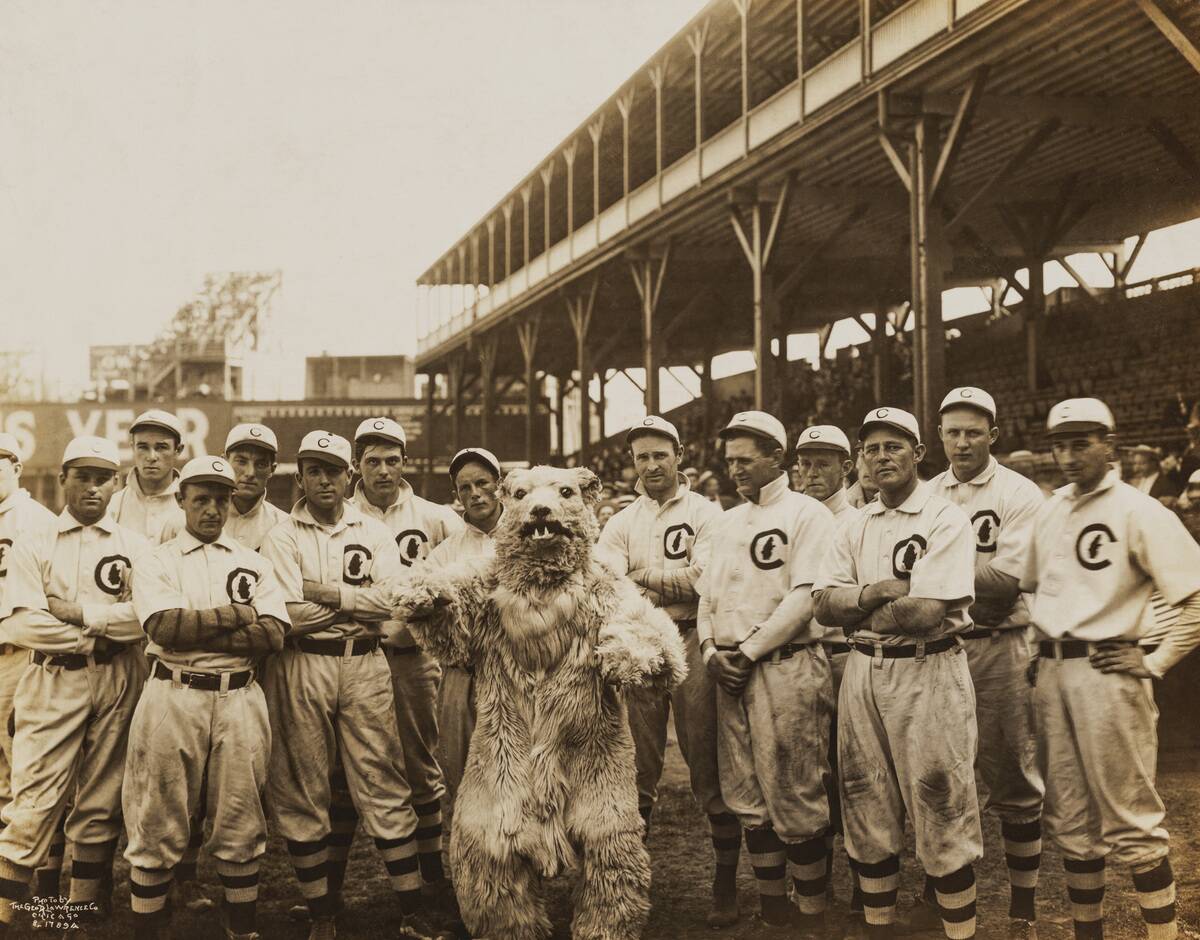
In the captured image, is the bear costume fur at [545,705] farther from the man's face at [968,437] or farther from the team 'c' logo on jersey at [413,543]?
the man's face at [968,437]

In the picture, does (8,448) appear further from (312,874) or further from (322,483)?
(312,874)

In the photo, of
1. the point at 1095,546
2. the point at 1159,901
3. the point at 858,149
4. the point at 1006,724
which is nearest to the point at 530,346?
the point at 858,149

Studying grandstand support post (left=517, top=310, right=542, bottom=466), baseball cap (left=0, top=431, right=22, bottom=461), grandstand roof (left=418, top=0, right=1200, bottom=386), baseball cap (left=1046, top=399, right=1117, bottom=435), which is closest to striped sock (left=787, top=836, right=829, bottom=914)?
baseball cap (left=1046, top=399, right=1117, bottom=435)

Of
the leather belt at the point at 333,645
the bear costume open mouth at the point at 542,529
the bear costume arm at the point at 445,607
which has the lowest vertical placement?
the leather belt at the point at 333,645

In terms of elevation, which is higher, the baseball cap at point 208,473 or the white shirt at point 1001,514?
the baseball cap at point 208,473

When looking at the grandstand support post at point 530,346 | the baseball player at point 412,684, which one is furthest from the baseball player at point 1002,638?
the grandstand support post at point 530,346

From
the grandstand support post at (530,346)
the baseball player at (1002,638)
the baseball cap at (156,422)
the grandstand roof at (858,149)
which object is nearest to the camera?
the baseball player at (1002,638)

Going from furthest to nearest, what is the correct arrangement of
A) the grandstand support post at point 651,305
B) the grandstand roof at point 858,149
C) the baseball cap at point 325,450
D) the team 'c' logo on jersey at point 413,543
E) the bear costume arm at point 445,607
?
the grandstand support post at point 651,305, the grandstand roof at point 858,149, the team 'c' logo on jersey at point 413,543, the baseball cap at point 325,450, the bear costume arm at point 445,607
